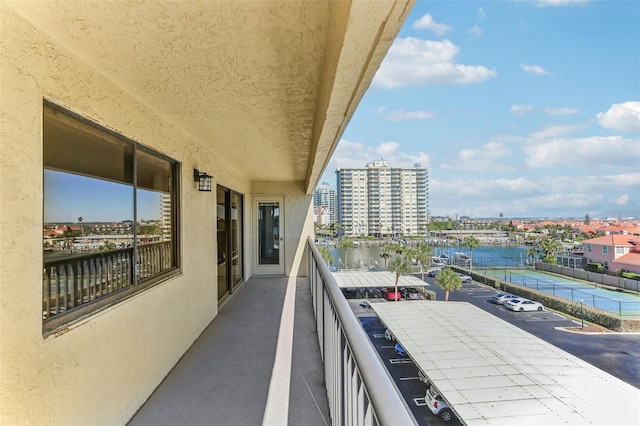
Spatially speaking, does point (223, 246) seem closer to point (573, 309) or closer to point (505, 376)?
point (505, 376)

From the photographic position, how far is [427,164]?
6856cm

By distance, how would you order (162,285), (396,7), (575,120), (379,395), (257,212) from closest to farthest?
(379,395) → (396,7) → (162,285) → (257,212) → (575,120)

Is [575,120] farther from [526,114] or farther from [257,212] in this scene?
[257,212]

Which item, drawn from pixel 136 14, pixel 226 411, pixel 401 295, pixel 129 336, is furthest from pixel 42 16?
pixel 401 295

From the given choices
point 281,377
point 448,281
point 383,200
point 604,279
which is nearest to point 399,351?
point 604,279

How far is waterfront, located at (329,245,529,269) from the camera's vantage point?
29.6m

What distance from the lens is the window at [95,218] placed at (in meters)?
1.59

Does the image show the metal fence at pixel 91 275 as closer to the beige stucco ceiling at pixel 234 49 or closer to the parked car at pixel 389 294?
the beige stucco ceiling at pixel 234 49

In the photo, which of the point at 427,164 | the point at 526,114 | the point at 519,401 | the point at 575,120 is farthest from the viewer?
the point at 427,164

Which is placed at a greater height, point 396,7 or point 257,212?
point 396,7

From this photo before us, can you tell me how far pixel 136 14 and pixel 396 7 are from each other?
3.56 feet

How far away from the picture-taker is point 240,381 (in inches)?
98.4

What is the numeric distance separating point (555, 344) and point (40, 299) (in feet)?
57.4

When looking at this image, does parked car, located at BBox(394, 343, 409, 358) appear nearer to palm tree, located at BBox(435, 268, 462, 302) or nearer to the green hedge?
the green hedge
